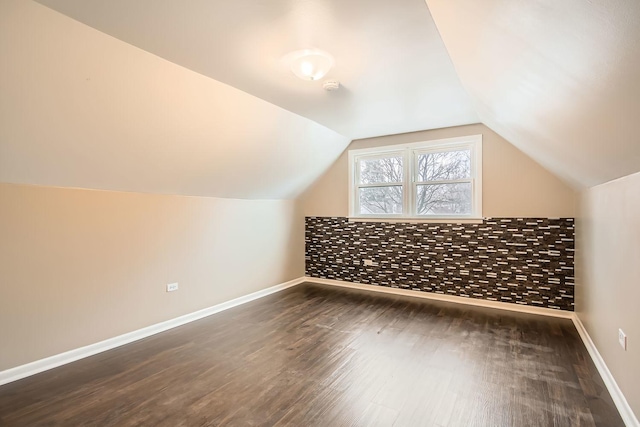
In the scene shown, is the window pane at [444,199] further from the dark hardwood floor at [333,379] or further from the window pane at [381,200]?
the dark hardwood floor at [333,379]

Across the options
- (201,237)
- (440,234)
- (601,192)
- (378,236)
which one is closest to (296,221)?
(378,236)

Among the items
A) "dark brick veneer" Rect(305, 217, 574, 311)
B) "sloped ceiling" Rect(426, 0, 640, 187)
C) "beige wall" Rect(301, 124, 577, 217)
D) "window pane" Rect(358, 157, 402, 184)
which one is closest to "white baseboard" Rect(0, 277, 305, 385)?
"dark brick veneer" Rect(305, 217, 574, 311)

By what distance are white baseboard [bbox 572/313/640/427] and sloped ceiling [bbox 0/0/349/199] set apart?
12.0 feet

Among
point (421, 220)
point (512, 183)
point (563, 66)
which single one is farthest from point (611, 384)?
point (421, 220)

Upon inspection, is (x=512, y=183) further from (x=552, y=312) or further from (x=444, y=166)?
(x=552, y=312)

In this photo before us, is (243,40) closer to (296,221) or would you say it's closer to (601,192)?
(601,192)

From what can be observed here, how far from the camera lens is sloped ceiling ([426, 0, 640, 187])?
937 mm

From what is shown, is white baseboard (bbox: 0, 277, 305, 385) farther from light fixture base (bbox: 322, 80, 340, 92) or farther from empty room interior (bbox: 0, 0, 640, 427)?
light fixture base (bbox: 322, 80, 340, 92)

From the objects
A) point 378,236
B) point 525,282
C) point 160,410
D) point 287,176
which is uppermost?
point 287,176

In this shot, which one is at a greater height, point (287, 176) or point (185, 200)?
point (287, 176)

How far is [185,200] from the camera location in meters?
3.74

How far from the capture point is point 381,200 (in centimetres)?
A: 509

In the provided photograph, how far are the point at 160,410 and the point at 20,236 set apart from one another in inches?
69.7

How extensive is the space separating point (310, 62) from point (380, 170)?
306cm
